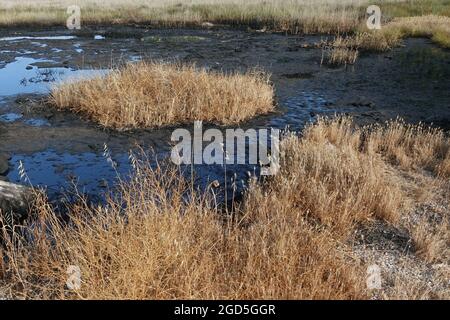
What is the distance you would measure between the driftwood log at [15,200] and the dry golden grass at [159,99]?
375 cm

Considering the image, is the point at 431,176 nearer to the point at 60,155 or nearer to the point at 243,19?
the point at 60,155

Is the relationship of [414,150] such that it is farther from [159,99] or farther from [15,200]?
[15,200]

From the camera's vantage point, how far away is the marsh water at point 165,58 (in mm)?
8562

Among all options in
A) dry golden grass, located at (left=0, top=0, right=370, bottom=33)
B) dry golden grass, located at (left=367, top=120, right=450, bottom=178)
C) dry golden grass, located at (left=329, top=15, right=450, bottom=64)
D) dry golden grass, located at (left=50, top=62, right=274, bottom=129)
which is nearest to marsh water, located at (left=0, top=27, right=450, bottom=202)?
dry golden grass, located at (left=50, top=62, right=274, bottom=129)

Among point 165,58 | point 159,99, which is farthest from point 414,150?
point 165,58

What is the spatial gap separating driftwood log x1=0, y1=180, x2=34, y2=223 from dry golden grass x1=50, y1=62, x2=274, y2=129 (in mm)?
3748

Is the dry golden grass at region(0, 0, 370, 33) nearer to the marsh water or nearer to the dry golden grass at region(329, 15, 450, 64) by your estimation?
the marsh water

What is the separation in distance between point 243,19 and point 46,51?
13.4 metres

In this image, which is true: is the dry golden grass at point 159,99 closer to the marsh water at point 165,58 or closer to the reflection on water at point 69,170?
the marsh water at point 165,58

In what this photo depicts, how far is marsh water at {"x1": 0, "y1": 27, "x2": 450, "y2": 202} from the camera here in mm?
8562

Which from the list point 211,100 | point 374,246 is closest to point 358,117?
point 211,100

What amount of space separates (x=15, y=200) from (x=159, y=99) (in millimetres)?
4935

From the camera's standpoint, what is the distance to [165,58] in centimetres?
1828
